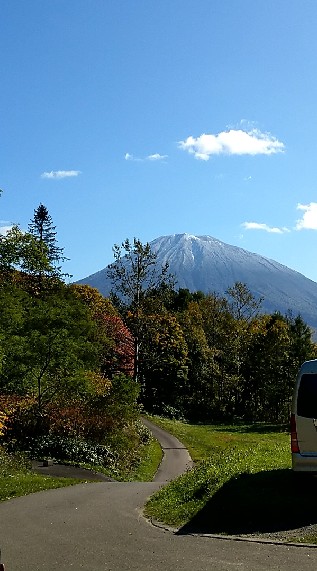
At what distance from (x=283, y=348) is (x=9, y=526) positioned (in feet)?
157

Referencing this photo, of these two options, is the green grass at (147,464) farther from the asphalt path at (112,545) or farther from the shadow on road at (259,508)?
the shadow on road at (259,508)

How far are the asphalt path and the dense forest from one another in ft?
18.7

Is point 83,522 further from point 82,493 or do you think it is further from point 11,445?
point 11,445

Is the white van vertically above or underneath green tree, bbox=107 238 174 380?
underneath

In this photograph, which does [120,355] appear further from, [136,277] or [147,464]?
[147,464]

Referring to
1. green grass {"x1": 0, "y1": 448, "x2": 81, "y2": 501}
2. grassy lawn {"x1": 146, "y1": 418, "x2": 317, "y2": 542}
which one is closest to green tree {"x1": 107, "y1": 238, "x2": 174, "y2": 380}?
green grass {"x1": 0, "y1": 448, "x2": 81, "y2": 501}

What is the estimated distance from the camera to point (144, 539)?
29.7 ft

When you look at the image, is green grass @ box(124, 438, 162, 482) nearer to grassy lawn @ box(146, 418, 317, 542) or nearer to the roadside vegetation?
the roadside vegetation

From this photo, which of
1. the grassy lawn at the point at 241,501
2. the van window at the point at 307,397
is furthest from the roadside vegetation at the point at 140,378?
the van window at the point at 307,397

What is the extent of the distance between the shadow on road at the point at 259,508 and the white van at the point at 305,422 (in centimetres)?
36

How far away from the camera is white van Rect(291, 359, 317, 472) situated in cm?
944

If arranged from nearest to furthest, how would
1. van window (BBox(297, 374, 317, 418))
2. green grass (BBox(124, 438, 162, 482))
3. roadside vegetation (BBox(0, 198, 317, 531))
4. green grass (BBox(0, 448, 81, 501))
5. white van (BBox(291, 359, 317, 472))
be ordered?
white van (BBox(291, 359, 317, 472)) → van window (BBox(297, 374, 317, 418)) → green grass (BBox(0, 448, 81, 501)) → roadside vegetation (BBox(0, 198, 317, 531)) → green grass (BBox(124, 438, 162, 482))

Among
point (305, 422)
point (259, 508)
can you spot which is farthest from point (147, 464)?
point (305, 422)

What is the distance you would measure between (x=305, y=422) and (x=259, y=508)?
153 cm
